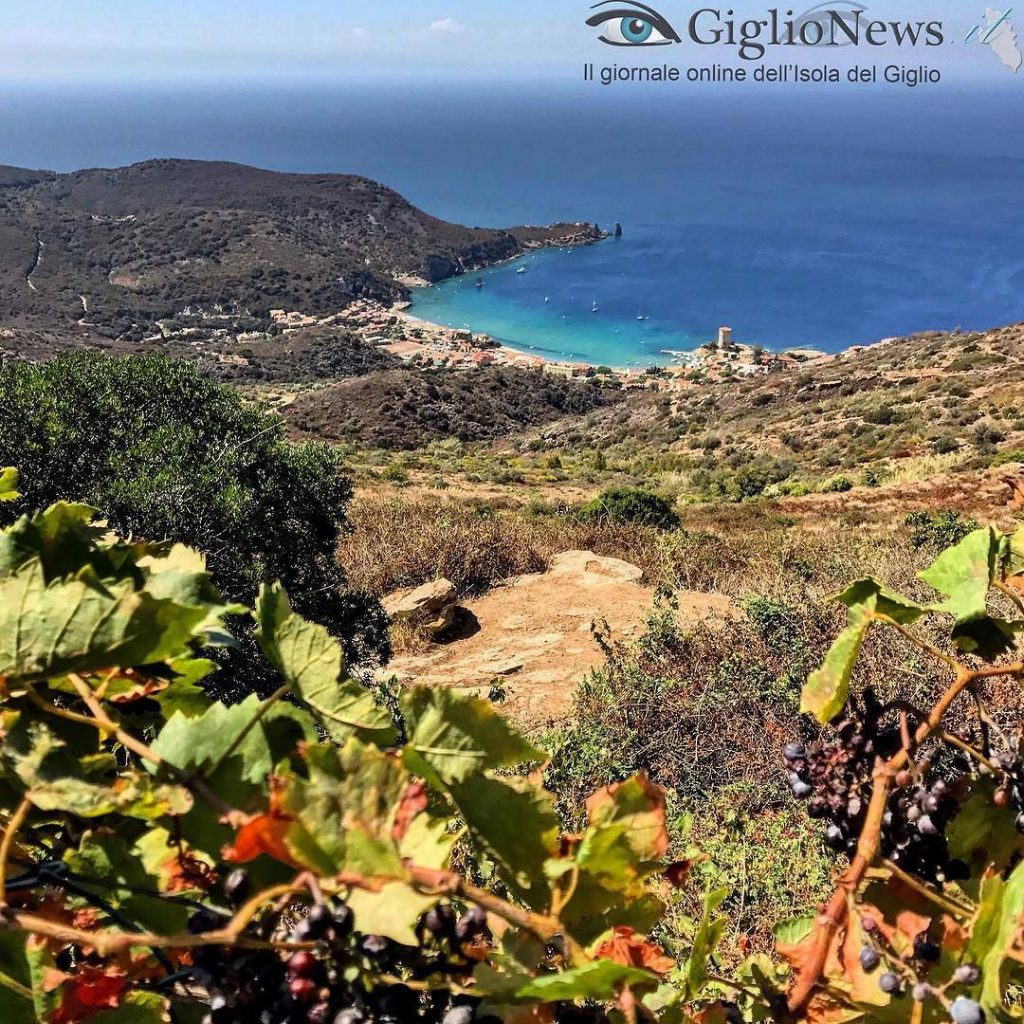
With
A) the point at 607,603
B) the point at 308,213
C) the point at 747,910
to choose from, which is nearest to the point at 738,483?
the point at 607,603

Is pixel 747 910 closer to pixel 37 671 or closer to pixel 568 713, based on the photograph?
pixel 568 713

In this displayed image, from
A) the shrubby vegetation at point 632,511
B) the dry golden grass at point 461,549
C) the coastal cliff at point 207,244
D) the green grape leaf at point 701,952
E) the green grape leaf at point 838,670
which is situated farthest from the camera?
the coastal cliff at point 207,244

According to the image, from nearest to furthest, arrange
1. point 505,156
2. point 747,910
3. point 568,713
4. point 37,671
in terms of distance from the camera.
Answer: point 37,671
point 747,910
point 568,713
point 505,156

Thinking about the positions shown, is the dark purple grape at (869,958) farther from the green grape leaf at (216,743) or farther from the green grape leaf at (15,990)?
the green grape leaf at (15,990)

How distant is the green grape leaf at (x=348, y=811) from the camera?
0.52m

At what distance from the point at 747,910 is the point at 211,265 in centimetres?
8422

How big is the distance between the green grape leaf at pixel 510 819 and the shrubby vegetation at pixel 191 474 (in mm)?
4910

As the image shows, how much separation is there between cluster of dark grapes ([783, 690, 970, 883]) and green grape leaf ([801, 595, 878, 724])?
2.5 inches

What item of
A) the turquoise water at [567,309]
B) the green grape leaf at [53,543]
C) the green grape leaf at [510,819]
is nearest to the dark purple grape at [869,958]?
the green grape leaf at [510,819]

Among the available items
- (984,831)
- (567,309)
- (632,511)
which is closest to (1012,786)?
(984,831)

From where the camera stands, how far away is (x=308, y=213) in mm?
91062

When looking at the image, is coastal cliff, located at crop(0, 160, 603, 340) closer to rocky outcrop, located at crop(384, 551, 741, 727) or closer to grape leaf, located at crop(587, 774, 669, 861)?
rocky outcrop, located at crop(384, 551, 741, 727)

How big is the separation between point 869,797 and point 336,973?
1.97 ft

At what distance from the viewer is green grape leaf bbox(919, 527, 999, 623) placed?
87cm
